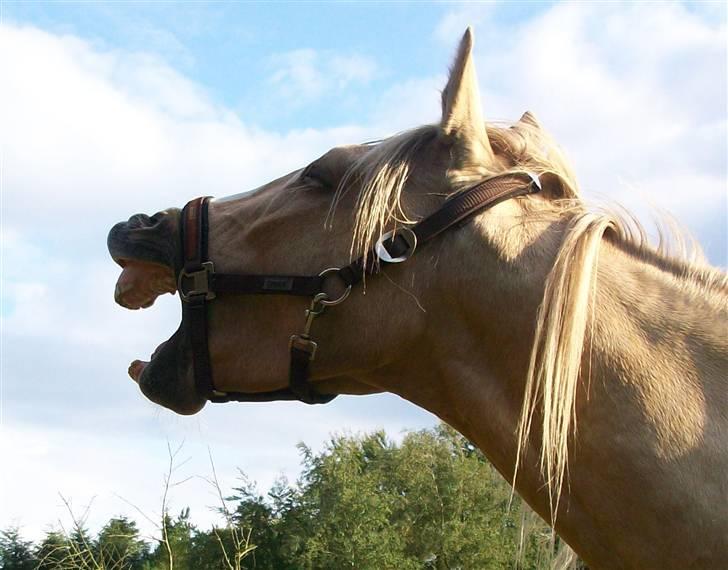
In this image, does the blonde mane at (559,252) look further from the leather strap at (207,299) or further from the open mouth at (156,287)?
the open mouth at (156,287)

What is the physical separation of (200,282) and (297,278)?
1.40 ft

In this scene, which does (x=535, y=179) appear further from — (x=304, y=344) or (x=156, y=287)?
(x=156, y=287)

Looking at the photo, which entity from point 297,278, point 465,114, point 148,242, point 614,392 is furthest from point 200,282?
point 614,392

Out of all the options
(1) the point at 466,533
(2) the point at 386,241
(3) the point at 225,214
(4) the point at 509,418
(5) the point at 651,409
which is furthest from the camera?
(1) the point at 466,533

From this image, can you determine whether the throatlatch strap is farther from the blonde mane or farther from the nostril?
the nostril

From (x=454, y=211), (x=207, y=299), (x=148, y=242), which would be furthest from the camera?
(x=148, y=242)

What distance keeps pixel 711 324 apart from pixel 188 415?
211cm

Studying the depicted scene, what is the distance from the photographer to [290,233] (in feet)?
11.5

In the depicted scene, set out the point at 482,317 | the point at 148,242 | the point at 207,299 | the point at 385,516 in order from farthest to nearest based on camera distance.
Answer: the point at 385,516 → the point at 148,242 → the point at 207,299 → the point at 482,317

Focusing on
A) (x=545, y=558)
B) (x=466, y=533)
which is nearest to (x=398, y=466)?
(x=466, y=533)

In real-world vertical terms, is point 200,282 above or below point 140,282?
below

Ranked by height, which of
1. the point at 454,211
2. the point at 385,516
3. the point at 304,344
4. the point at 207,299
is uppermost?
the point at 385,516

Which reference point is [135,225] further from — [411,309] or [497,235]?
[497,235]

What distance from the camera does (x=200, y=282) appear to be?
3521 mm
